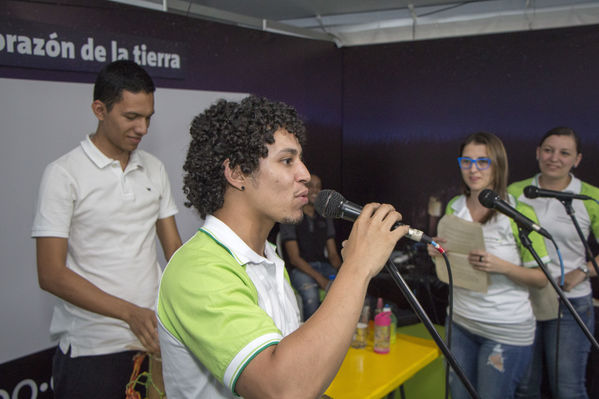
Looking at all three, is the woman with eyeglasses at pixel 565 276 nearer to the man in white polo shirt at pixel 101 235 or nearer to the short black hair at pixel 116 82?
the man in white polo shirt at pixel 101 235

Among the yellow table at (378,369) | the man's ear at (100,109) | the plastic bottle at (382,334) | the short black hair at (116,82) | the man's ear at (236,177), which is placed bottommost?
the yellow table at (378,369)

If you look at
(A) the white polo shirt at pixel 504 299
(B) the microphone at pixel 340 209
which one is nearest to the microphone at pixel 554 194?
(A) the white polo shirt at pixel 504 299

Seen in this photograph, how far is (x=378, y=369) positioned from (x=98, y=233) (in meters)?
1.41

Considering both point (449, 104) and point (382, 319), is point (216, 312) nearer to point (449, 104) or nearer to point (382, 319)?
point (382, 319)

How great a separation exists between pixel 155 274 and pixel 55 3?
1528 millimetres

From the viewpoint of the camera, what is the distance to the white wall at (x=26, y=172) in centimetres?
243

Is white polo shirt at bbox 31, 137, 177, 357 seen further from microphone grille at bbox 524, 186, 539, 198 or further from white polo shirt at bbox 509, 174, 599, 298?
white polo shirt at bbox 509, 174, 599, 298

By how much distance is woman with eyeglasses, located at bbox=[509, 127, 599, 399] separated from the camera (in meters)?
2.79

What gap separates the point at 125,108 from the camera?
2.02 m

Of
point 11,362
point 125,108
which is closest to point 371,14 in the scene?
point 125,108

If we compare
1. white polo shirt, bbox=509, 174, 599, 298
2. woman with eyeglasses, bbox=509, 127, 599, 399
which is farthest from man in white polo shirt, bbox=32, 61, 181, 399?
white polo shirt, bbox=509, 174, 599, 298

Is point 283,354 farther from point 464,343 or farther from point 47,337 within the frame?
point 47,337

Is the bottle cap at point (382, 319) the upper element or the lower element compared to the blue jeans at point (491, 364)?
upper

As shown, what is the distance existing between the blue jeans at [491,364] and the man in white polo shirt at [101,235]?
1510 mm
